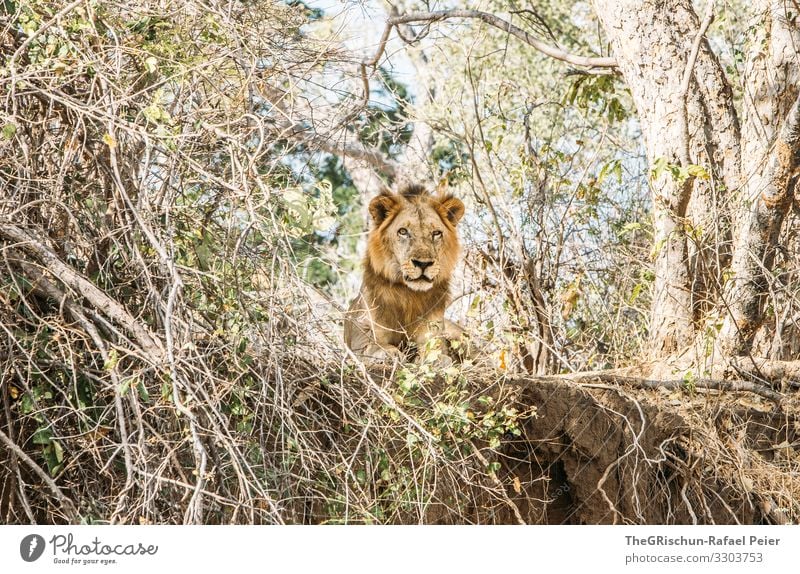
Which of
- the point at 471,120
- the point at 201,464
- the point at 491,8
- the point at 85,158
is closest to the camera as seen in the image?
the point at 201,464

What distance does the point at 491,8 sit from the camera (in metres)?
10.7

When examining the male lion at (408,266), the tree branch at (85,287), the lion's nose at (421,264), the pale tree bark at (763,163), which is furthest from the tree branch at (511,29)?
the tree branch at (85,287)

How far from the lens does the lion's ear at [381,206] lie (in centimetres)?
666

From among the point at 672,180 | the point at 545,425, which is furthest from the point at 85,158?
the point at 672,180

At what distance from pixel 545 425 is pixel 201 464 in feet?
7.17

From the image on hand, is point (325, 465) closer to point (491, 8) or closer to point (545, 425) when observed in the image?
point (545, 425)

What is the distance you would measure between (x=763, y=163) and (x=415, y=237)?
195 centimetres

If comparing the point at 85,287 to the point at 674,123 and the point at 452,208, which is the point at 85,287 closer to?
the point at 452,208

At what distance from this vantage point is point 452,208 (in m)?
6.64

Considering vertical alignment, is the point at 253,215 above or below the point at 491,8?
below
